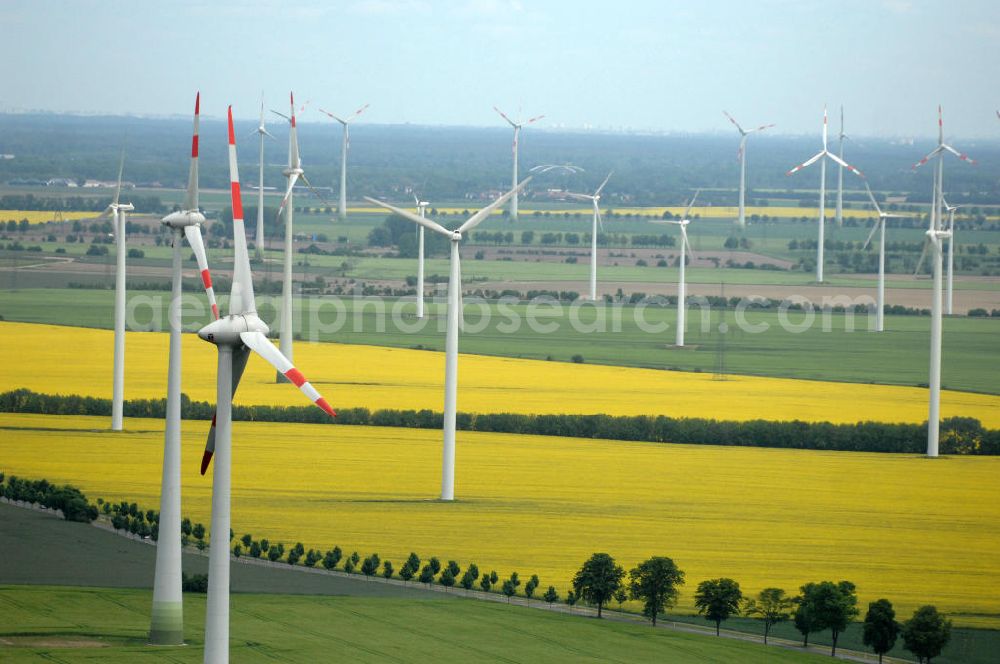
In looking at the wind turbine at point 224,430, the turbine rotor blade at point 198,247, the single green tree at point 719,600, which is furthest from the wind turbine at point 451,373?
the wind turbine at point 224,430

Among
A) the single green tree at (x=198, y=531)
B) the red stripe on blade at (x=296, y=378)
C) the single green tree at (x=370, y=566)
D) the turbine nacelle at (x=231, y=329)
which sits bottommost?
the single green tree at (x=370, y=566)

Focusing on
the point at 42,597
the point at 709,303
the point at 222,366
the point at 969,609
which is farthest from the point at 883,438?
the point at 709,303

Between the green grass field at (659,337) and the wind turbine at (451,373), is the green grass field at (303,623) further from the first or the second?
the green grass field at (659,337)

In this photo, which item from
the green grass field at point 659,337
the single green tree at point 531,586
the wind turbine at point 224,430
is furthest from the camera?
the green grass field at point 659,337

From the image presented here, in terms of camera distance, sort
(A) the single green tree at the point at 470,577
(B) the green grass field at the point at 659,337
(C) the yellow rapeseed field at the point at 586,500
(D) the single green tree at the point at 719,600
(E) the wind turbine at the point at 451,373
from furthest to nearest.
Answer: (B) the green grass field at the point at 659,337
(E) the wind turbine at the point at 451,373
(C) the yellow rapeseed field at the point at 586,500
(A) the single green tree at the point at 470,577
(D) the single green tree at the point at 719,600

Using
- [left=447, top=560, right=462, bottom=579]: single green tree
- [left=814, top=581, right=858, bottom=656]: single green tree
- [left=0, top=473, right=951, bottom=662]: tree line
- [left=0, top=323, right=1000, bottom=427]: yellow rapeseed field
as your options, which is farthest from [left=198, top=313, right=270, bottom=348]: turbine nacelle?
[left=0, top=323, right=1000, bottom=427]: yellow rapeseed field

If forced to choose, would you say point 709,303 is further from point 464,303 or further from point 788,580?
point 788,580

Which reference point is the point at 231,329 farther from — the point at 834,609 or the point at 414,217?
the point at 414,217
